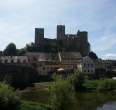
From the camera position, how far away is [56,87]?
4466 centimetres

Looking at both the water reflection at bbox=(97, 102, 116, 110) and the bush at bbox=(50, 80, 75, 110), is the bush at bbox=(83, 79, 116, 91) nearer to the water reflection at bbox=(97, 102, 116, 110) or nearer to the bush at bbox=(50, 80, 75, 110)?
the water reflection at bbox=(97, 102, 116, 110)

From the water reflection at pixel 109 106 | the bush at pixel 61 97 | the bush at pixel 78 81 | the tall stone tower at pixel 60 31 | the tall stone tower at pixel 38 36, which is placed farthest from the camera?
the tall stone tower at pixel 60 31

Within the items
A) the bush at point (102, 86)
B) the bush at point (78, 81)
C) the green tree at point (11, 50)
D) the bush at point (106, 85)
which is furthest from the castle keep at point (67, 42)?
the bush at point (78, 81)

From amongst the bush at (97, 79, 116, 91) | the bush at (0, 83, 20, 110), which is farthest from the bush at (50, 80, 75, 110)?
the bush at (97, 79, 116, 91)

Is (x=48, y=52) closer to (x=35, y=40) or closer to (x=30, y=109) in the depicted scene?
(x=35, y=40)

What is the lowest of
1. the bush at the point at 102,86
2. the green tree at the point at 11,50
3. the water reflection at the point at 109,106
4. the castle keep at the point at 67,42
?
the water reflection at the point at 109,106

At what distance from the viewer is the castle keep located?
536 ft

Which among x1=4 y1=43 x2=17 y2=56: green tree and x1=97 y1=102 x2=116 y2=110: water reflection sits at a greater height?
x1=4 y1=43 x2=17 y2=56: green tree

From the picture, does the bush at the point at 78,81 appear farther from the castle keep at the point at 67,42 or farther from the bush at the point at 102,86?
the castle keep at the point at 67,42

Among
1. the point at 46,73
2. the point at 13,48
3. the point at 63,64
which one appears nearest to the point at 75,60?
the point at 63,64

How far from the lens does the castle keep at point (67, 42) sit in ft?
536

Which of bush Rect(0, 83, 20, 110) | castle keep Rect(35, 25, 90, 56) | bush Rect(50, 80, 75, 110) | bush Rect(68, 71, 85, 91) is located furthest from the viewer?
castle keep Rect(35, 25, 90, 56)

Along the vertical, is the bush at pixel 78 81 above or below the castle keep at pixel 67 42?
below

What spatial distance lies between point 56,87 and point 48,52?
111 meters
